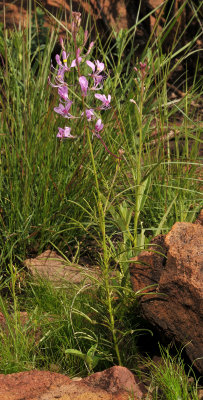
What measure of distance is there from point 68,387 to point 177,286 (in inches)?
20.6

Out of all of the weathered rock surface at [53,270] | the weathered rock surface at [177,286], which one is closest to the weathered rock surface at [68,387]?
the weathered rock surface at [177,286]

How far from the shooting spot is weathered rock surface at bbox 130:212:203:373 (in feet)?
6.17

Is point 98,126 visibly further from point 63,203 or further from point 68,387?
point 63,203

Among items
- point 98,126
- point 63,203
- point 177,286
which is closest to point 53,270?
point 63,203

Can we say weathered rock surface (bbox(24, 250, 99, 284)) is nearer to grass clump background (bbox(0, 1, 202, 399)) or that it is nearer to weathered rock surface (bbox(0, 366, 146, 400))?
grass clump background (bbox(0, 1, 202, 399))

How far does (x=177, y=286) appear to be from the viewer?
6.27 ft

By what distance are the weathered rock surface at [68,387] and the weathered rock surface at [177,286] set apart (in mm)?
266

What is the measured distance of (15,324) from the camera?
2.15m

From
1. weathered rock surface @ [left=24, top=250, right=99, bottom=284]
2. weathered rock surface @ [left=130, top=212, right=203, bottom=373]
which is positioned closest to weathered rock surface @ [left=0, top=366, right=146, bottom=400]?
weathered rock surface @ [left=130, top=212, right=203, bottom=373]

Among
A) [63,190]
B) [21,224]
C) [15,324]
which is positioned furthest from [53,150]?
[15,324]

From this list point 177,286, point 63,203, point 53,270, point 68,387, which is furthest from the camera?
point 63,203

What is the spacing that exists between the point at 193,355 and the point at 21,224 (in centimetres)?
122

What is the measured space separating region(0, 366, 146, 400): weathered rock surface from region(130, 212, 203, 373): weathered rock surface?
0.27 m

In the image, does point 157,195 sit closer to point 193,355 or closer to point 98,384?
point 193,355
